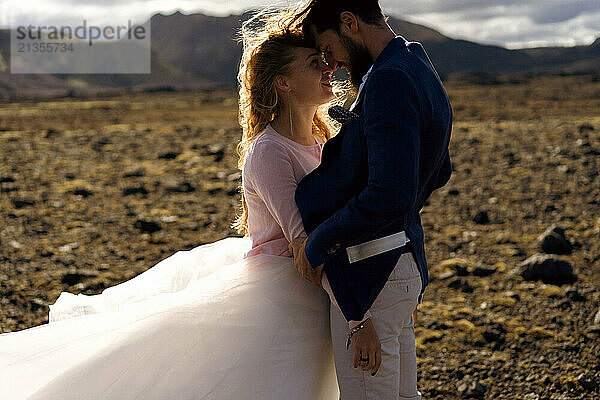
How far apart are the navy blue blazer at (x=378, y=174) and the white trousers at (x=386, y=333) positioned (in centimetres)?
6

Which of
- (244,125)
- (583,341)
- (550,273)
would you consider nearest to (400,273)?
(244,125)

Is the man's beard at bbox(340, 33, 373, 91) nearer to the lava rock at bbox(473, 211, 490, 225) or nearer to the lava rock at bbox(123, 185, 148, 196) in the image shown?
the lava rock at bbox(473, 211, 490, 225)

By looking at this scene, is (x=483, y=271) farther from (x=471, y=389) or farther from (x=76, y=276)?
(x=76, y=276)

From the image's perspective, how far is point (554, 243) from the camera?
652 cm

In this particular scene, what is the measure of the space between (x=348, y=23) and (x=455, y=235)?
536cm

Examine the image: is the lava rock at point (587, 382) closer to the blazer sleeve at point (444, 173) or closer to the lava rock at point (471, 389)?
the lava rock at point (471, 389)

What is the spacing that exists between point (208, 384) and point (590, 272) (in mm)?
4407

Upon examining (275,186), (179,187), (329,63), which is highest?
(329,63)

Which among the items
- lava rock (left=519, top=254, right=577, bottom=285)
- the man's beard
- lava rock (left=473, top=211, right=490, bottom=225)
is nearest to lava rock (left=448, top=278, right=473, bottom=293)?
lava rock (left=519, top=254, right=577, bottom=285)

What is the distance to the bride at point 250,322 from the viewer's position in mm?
2426

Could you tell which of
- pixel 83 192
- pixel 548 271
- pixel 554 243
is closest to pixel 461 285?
pixel 548 271

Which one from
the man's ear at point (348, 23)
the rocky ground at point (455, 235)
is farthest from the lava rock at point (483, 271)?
the man's ear at point (348, 23)

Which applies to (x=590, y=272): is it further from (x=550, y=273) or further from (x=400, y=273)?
(x=400, y=273)

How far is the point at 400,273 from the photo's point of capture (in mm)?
2256
